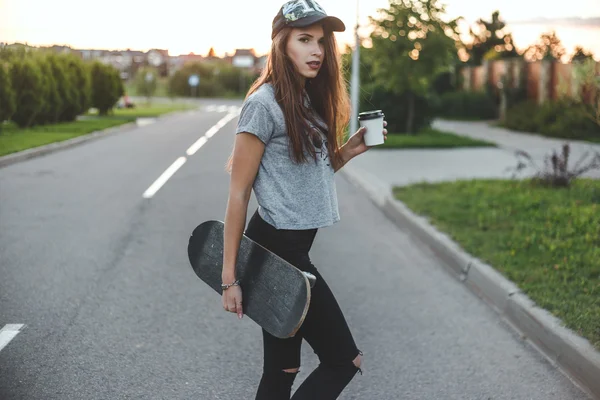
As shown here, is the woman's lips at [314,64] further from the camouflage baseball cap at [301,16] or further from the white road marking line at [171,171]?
the white road marking line at [171,171]

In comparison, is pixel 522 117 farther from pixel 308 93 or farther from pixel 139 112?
pixel 308 93

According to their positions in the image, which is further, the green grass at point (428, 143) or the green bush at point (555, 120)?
the green bush at point (555, 120)

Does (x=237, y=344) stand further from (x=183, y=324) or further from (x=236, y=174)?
(x=236, y=174)

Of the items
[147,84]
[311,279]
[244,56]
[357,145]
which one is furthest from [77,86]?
[244,56]

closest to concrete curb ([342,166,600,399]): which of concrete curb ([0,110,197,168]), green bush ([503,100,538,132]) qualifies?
concrete curb ([0,110,197,168])

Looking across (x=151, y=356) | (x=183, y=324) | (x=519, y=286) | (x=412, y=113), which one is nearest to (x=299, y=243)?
(x=151, y=356)

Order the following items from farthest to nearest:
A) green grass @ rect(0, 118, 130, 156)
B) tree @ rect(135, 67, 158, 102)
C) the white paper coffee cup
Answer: tree @ rect(135, 67, 158, 102) → green grass @ rect(0, 118, 130, 156) → the white paper coffee cup

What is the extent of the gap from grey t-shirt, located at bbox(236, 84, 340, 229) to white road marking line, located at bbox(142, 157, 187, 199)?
791cm

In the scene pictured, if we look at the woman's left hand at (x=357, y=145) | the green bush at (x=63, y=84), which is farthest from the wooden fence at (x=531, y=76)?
the woman's left hand at (x=357, y=145)

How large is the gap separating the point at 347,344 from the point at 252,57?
17336 cm

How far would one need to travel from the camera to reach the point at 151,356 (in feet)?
13.6

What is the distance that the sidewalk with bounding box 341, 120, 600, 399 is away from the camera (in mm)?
4082

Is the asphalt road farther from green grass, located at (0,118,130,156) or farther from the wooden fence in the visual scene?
the wooden fence

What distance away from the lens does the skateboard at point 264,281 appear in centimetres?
230
